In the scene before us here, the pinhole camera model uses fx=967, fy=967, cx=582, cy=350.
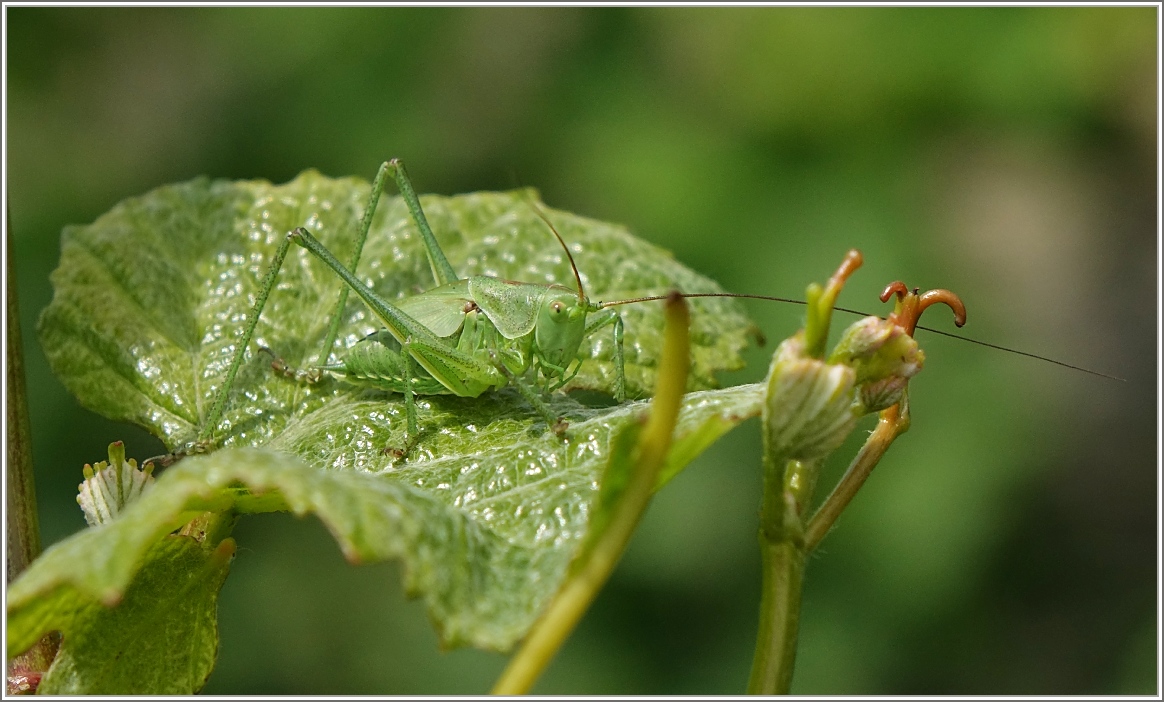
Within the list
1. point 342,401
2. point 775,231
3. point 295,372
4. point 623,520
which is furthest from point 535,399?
point 775,231

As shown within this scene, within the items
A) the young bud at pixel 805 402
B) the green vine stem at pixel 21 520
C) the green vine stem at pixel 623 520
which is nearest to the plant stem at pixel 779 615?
the young bud at pixel 805 402

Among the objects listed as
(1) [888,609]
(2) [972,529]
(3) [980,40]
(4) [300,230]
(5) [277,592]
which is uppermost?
(3) [980,40]

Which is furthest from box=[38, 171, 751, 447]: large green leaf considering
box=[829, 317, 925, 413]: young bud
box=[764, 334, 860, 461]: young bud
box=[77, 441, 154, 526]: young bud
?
box=[764, 334, 860, 461]: young bud

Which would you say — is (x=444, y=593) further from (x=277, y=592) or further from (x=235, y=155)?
(x=235, y=155)

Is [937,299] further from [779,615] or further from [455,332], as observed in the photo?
[455,332]

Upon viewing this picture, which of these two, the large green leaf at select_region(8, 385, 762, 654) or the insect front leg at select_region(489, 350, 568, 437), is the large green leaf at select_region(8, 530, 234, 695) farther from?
the insect front leg at select_region(489, 350, 568, 437)

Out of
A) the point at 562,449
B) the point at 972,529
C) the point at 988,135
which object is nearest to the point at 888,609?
the point at 972,529
